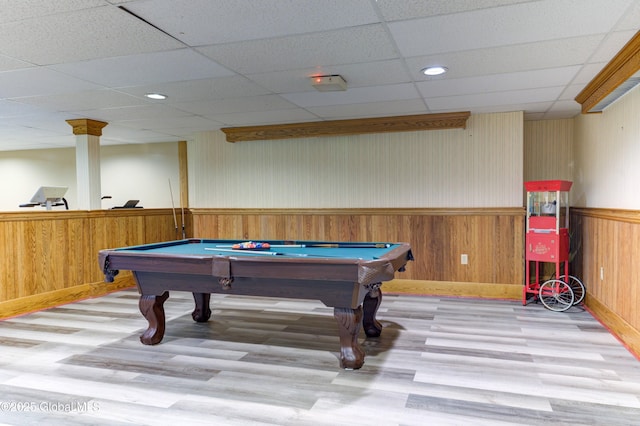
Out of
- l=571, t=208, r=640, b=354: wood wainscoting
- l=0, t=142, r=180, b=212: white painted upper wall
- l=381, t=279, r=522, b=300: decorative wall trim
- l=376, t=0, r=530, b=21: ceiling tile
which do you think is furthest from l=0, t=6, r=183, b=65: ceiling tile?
l=0, t=142, r=180, b=212: white painted upper wall

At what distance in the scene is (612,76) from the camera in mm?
3238

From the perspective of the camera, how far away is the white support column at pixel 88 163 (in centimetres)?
536

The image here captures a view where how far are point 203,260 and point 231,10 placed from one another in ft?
5.31

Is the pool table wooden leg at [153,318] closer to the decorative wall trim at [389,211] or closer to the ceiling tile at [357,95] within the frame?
the ceiling tile at [357,95]

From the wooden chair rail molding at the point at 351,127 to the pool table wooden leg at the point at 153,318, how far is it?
9.49 ft

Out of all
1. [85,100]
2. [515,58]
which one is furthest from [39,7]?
[515,58]

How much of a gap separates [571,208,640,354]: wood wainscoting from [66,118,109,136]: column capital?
5.64 m

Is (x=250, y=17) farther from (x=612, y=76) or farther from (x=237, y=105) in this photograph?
(x=612, y=76)

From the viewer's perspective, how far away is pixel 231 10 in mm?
2303

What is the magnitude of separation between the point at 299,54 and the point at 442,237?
10.2 ft

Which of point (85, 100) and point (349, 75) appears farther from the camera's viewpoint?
point (85, 100)

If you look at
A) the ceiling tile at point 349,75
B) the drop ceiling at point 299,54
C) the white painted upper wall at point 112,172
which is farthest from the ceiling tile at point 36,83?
the white painted upper wall at point 112,172

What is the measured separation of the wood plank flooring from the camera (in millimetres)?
2307

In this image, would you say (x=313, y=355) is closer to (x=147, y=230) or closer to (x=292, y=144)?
(x=292, y=144)
